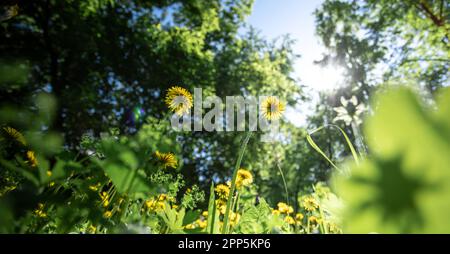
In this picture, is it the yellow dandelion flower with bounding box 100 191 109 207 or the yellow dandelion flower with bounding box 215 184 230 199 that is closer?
the yellow dandelion flower with bounding box 100 191 109 207

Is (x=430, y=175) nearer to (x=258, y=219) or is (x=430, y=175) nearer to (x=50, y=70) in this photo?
(x=258, y=219)

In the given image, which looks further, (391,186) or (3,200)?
(3,200)

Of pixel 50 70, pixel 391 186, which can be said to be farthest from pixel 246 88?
pixel 391 186

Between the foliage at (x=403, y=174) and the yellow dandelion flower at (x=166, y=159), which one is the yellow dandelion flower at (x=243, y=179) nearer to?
the yellow dandelion flower at (x=166, y=159)

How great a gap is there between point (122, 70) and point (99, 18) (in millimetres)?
1878

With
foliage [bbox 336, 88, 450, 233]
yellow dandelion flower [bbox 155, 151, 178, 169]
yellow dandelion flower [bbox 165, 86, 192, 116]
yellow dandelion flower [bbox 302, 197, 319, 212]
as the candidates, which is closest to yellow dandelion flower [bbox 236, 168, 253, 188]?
yellow dandelion flower [bbox 302, 197, 319, 212]

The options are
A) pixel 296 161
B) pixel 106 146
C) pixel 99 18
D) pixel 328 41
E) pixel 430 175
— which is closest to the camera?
pixel 430 175

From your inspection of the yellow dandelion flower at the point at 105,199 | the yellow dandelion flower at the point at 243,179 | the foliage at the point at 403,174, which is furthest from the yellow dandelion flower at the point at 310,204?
the foliage at the point at 403,174

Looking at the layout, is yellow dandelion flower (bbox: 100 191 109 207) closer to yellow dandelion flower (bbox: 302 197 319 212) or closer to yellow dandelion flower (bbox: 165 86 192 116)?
yellow dandelion flower (bbox: 165 86 192 116)

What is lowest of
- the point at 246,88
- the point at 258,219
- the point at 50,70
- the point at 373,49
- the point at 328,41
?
the point at 258,219

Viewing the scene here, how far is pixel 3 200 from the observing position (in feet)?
1.24

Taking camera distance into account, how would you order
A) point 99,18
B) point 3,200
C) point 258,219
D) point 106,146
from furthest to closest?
1. point 99,18
2. point 258,219
3. point 106,146
4. point 3,200

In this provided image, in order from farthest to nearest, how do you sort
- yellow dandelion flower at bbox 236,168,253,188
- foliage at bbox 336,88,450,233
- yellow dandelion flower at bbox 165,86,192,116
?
1. yellow dandelion flower at bbox 236,168,253,188
2. yellow dandelion flower at bbox 165,86,192,116
3. foliage at bbox 336,88,450,233
